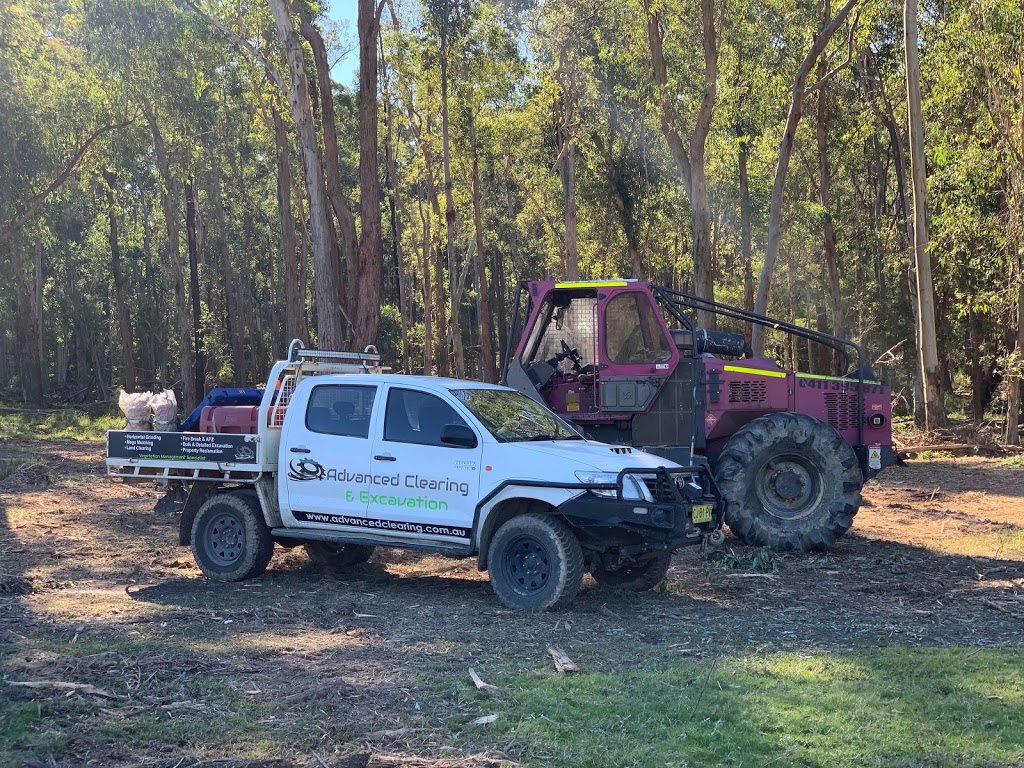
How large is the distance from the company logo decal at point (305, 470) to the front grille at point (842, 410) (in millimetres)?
6446

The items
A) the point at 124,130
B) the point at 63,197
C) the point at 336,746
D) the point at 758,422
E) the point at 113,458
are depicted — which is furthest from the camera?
the point at 63,197

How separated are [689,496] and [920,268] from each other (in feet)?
51.1

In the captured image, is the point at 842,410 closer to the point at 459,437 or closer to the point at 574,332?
the point at 574,332

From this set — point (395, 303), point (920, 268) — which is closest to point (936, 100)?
point (920, 268)

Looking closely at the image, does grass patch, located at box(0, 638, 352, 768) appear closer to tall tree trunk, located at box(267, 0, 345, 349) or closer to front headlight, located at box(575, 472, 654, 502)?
front headlight, located at box(575, 472, 654, 502)

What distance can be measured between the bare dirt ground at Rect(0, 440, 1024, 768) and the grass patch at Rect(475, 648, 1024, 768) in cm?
41

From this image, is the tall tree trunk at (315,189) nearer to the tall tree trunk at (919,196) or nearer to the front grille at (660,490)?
the front grille at (660,490)

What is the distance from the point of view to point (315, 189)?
18.8 m

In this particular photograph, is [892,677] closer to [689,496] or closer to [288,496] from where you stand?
[689,496]

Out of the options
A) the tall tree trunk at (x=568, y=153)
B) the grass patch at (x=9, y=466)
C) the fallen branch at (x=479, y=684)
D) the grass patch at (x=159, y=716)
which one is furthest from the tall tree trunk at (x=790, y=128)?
the grass patch at (x=159, y=716)

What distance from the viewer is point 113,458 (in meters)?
10.6

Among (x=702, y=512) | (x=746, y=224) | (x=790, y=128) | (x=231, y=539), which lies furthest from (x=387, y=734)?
(x=746, y=224)

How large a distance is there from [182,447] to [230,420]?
68 centimetres

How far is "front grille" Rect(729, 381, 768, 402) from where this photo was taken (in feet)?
39.4
